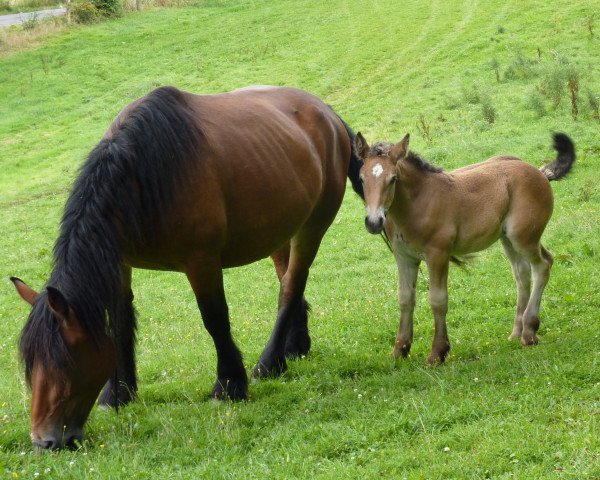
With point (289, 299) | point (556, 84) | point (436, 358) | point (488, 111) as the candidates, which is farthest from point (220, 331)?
point (556, 84)

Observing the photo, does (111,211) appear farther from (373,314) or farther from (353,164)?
(373,314)

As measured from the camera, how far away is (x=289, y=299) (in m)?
7.82

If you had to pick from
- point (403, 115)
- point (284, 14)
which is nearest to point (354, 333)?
point (403, 115)

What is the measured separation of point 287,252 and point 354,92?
19.0m

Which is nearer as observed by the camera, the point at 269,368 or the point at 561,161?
the point at 269,368

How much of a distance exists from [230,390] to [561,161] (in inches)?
178

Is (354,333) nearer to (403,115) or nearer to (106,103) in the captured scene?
(403,115)

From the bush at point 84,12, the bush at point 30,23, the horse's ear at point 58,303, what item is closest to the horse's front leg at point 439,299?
the horse's ear at point 58,303

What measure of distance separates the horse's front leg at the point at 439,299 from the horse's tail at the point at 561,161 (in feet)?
7.13

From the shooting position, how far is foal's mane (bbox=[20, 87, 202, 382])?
5.07 meters

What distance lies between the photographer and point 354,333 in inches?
335

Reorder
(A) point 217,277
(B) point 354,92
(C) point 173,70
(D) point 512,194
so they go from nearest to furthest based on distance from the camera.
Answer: (A) point 217,277 → (D) point 512,194 → (B) point 354,92 → (C) point 173,70

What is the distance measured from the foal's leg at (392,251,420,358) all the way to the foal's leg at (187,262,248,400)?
1.62 meters

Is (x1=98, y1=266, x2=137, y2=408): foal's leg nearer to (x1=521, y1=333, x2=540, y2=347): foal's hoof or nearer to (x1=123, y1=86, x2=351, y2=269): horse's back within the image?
(x1=123, y1=86, x2=351, y2=269): horse's back
